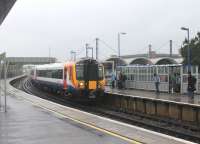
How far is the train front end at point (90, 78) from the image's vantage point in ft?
97.4

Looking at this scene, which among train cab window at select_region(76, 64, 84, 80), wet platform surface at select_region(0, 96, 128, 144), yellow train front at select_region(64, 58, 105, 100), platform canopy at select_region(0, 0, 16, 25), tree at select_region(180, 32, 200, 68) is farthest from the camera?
tree at select_region(180, 32, 200, 68)

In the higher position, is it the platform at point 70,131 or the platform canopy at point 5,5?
the platform canopy at point 5,5

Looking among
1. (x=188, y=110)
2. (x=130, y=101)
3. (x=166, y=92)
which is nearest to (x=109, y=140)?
(x=188, y=110)

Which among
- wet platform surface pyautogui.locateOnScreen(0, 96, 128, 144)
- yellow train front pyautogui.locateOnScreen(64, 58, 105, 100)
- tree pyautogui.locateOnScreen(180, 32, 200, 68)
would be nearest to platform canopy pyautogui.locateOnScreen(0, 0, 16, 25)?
wet platform surface pyautogui.locateOnScreen(0, 96, 128, 144)

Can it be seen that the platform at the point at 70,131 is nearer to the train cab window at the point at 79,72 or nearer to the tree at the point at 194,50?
the train cab window at the point at 79,72

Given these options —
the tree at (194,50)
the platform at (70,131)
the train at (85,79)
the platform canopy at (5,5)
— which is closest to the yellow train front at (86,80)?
the train at (85,79)

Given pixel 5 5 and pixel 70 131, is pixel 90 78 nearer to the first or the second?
pixel 5 5

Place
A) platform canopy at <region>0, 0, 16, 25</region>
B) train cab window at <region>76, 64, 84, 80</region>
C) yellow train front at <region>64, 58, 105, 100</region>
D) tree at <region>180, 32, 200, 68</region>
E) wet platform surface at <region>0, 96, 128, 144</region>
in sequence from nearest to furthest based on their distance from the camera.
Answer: wet platform surface at <region>0, 96, 128, 144</region>
platform canopy at <region>0, 0, 16, 25</region>
yellow train front at <region>64, 58, 105, 100</region>
train cab window at <region>76, 64, 84, 80</region>
tree at <region>180, 32, 200, 68</region>

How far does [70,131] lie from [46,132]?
65 cm

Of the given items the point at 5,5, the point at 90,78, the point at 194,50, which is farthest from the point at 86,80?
the point at 194,50

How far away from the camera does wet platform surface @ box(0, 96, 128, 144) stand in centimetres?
1189

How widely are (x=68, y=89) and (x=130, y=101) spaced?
5045mm

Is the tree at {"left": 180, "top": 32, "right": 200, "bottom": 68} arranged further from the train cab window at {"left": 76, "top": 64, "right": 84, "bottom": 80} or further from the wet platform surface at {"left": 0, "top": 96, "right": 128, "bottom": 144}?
the wet platform surface at {"left": 0, "top": 96, "right": 128, "bottom": 144}

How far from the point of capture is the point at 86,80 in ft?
98.1
